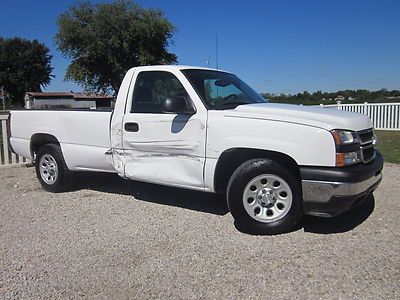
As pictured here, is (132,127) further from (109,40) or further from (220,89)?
(109,40)

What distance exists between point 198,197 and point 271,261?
2.47 meters

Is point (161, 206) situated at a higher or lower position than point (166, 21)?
lower

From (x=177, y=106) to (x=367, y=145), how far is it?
2.22 metres

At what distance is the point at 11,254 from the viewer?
388cm

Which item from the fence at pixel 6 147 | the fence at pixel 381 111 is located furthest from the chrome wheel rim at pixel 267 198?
the fence at pixel 381 111

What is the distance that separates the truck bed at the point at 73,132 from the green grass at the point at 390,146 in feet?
21.8

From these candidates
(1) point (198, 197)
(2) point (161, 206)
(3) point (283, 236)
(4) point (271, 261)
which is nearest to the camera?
(4) point (271, 261)

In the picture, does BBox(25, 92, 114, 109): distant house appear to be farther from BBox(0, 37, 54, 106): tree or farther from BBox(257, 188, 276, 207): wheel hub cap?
BBox(0, 37, 54, 106): tree

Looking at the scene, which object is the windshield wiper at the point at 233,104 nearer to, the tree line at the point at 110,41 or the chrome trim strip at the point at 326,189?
the chrome trim strip at the point at 326,189

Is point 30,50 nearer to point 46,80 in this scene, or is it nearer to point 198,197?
point 46,80

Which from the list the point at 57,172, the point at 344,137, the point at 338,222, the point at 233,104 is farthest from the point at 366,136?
the point at 57,172

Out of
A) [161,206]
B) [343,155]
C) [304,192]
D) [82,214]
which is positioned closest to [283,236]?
[304,192]

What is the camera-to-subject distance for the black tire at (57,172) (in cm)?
614

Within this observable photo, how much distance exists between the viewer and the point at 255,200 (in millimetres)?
4273
